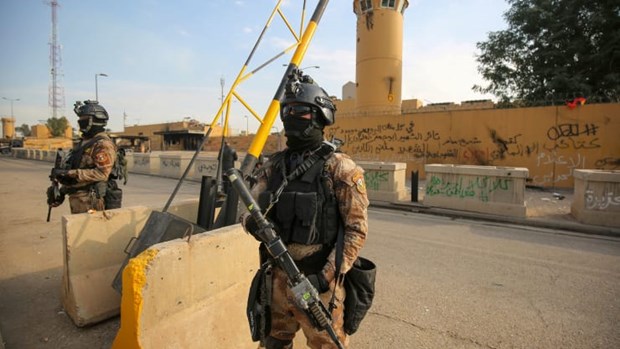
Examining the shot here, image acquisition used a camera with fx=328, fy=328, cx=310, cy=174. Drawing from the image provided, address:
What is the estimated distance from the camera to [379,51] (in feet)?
69.8

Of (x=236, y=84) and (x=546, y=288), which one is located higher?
(x=236, y=84)

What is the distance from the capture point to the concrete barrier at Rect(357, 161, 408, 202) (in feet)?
31.0

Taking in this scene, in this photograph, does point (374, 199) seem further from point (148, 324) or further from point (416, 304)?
point (148, 324)

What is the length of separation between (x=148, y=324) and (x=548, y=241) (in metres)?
6.57

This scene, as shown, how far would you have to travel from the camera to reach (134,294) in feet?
6.39

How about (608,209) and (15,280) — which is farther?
(608,209)

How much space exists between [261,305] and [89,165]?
10.2 ft

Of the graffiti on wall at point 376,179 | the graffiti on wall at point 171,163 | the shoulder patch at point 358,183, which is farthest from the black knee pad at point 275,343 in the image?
the graffiti on wall at point 171,163

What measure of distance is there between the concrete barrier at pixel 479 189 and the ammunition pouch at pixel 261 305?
735cm

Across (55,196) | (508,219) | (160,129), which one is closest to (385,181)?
(508,219)

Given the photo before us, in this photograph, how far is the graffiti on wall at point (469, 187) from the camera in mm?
7742

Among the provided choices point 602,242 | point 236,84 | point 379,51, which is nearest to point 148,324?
point 236,84

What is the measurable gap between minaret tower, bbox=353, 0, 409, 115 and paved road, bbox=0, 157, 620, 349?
16141mm

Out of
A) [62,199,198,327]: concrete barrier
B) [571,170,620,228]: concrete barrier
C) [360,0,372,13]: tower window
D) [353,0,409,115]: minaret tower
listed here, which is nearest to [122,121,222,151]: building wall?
[353,0,409,115]: minaret tower
